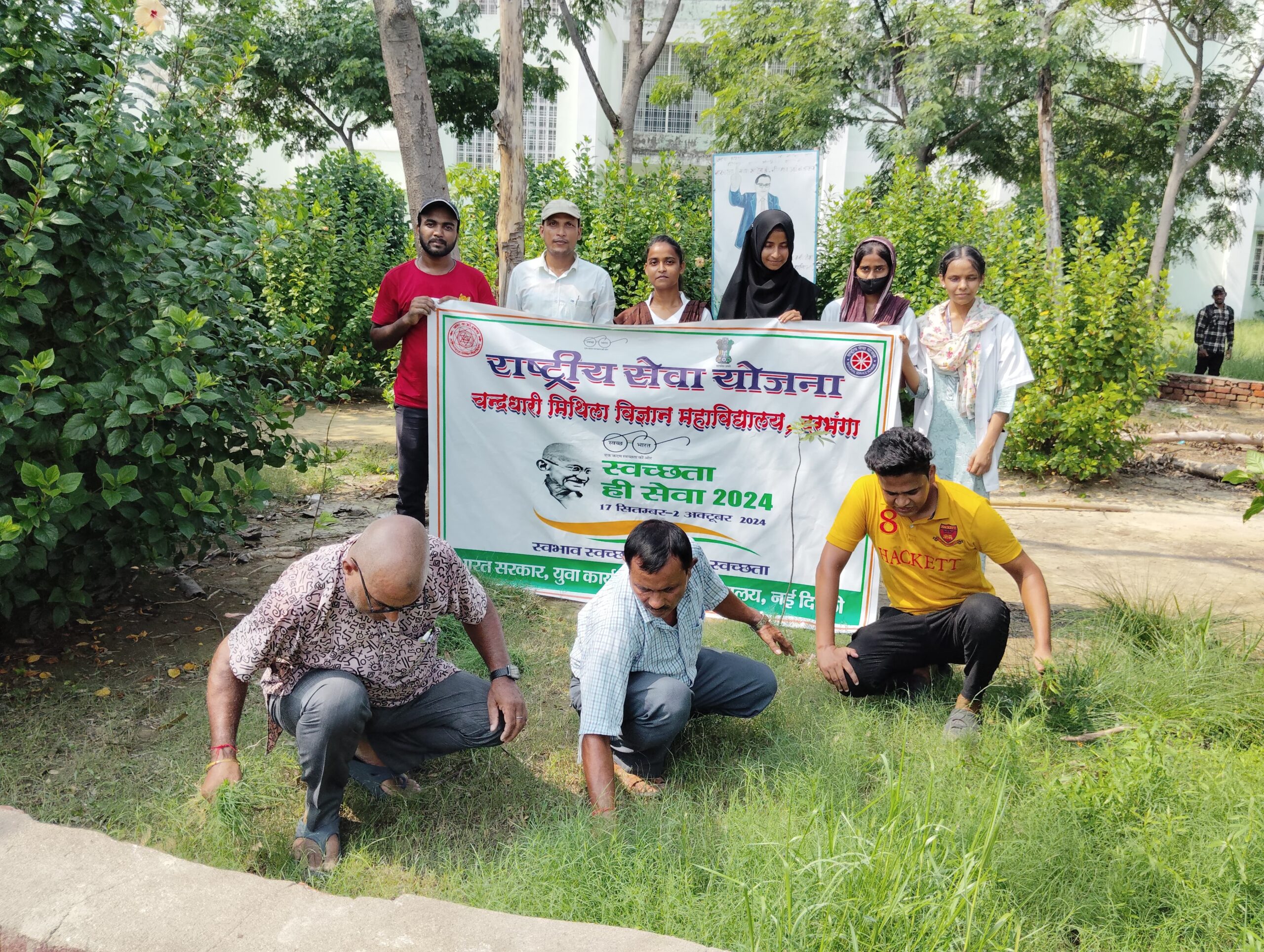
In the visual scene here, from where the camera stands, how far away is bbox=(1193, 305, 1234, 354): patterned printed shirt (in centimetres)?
1353

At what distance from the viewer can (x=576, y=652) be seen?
305 centimetres

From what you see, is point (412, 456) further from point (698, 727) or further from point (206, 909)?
point (206, 909)

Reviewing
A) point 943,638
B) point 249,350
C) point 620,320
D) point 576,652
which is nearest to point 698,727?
point 576,652

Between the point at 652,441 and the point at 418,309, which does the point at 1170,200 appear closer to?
the point at 652,441

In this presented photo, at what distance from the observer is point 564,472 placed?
15.3 feet

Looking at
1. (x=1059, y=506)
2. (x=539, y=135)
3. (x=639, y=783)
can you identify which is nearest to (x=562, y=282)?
(x=639, y=783)

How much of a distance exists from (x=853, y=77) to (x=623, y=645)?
14927mm

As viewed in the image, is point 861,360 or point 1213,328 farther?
point 1213,328

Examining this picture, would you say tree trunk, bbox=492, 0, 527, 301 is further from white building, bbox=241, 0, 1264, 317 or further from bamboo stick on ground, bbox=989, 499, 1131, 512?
white building, bbox=241, 0, 1264, 317

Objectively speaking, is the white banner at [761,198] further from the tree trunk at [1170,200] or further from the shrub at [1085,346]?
the tree trunk at [1170,200]

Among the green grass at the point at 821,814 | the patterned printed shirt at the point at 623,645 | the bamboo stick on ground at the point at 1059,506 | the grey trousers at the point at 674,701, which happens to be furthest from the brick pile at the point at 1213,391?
the patterned printed shirt at the point at 623,645

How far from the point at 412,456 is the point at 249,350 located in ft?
3.13

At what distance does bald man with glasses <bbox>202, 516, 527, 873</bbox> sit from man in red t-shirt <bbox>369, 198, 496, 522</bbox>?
1962 millimetres

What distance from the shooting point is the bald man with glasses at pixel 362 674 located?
2.54m
